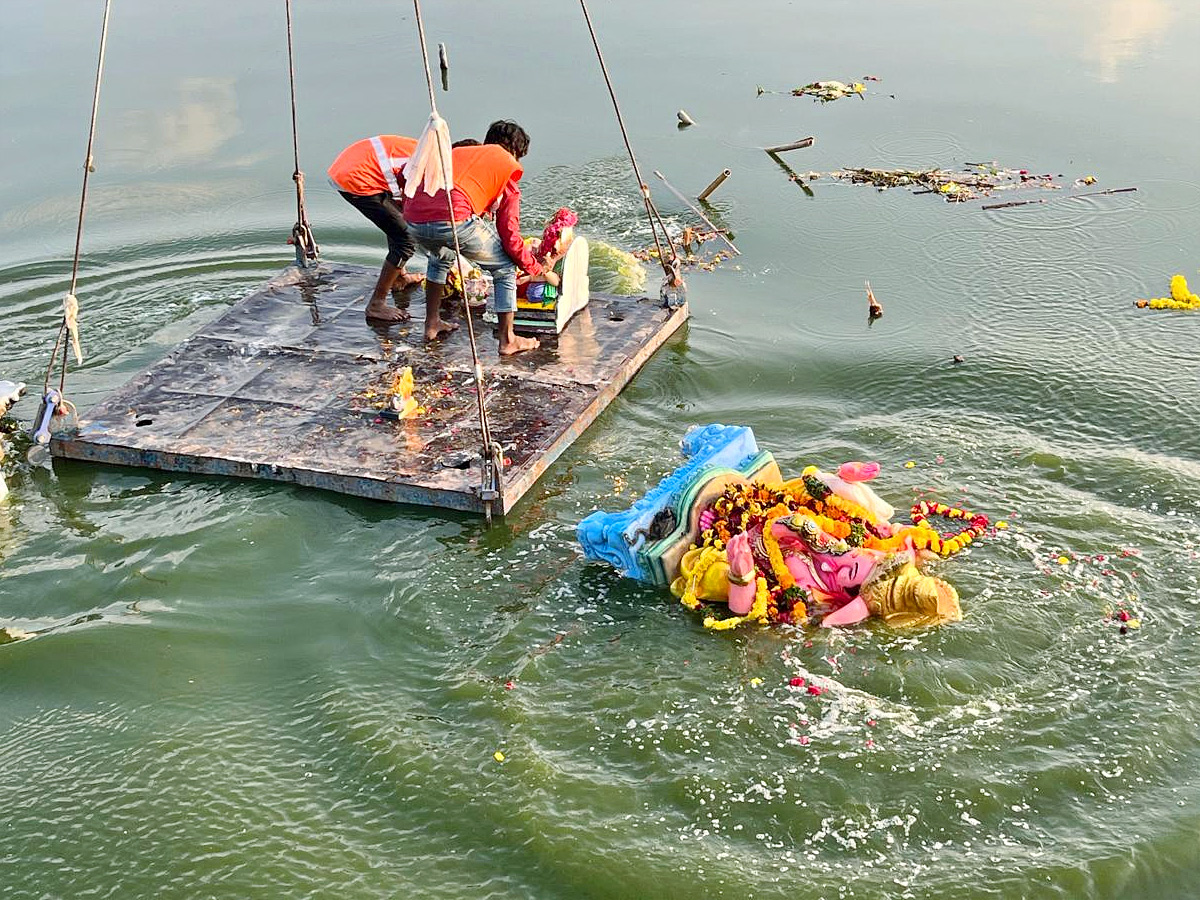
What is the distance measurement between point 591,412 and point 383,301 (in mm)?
2028

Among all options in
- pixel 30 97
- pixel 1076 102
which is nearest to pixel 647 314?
pixel 1076 102

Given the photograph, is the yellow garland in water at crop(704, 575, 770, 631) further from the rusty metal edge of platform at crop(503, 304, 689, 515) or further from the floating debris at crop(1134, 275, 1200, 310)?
the floating debris at crop(1134, 275, 1200, 310)

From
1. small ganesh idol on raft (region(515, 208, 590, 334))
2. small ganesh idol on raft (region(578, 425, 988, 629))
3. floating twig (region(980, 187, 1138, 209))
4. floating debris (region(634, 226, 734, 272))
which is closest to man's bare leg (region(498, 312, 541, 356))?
small ganesh idol on raft (region(515, 208, 590, 334))

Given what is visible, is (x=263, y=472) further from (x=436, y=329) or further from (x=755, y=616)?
(x=755, y=616)

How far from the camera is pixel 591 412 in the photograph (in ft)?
26.4

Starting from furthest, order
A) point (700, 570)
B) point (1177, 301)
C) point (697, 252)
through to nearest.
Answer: point (697, 252), point (1177, 301), point (700, 570)

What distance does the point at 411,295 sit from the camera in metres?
9.63

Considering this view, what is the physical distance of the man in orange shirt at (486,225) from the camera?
8305 mm

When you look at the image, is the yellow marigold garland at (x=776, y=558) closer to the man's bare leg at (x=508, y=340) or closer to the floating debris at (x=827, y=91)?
the man's bare leg at (x=508, y=340)

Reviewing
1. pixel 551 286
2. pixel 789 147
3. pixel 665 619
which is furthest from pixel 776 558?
pixel 789 147

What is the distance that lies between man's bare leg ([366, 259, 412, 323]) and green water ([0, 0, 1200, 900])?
152 cm

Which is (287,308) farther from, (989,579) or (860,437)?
(989,579)

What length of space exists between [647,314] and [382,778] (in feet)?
15.4

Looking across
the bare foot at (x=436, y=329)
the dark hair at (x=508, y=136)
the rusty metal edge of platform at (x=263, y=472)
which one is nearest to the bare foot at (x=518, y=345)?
the bare foot at (x=436, y=329)
